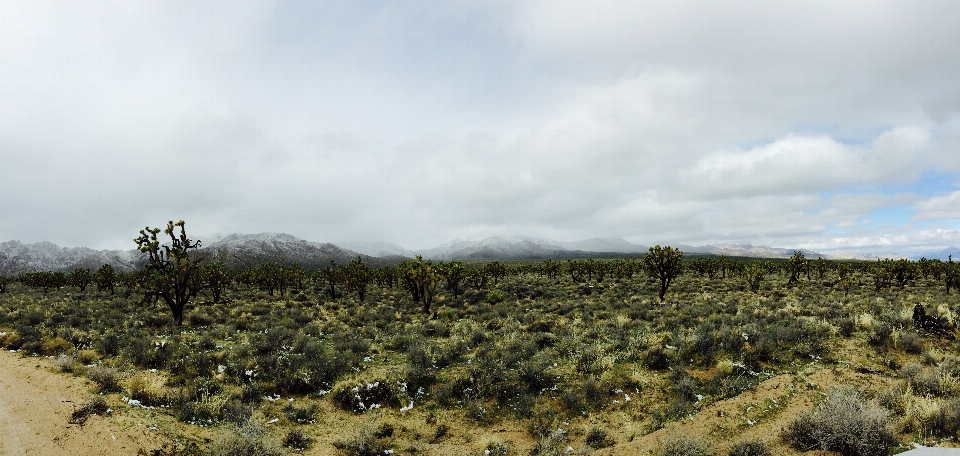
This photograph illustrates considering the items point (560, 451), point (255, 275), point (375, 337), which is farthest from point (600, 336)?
point (255, 275)

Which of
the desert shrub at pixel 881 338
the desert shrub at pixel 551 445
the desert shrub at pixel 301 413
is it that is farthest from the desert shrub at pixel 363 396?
the desert shrub at pixel 881 338

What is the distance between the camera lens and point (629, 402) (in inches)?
547

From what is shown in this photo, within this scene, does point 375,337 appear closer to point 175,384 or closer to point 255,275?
point 175,384

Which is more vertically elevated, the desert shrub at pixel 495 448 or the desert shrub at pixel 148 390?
the desert shrub at pixel 148 390

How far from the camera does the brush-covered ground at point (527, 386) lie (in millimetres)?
10648

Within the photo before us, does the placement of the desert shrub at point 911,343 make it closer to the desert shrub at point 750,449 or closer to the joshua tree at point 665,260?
the desert shrub at point 750,449

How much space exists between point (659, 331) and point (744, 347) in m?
4.68

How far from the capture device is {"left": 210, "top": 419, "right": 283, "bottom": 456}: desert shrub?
384 inches

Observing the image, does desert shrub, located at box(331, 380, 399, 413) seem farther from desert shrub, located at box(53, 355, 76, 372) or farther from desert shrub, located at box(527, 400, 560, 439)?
desert shrub, located at box(53, 355, 76, 372)

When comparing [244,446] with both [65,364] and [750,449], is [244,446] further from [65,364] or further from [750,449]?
[750,449]

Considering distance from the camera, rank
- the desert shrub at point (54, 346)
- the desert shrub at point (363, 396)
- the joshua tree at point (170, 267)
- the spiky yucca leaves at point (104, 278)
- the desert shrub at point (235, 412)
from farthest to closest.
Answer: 1. the spiky yucca leaves at point (104, 278)
2. the joshua tree at point (170, 267)
3. the desert shrub at point (54, 346)
4. the desert shrub at point (363, 396)
5. the desert shrub at point (235, 412)

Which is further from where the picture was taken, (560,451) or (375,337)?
(375,337)

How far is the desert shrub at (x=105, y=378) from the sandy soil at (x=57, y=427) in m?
0.30

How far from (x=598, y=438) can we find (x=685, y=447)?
259 centimetres
